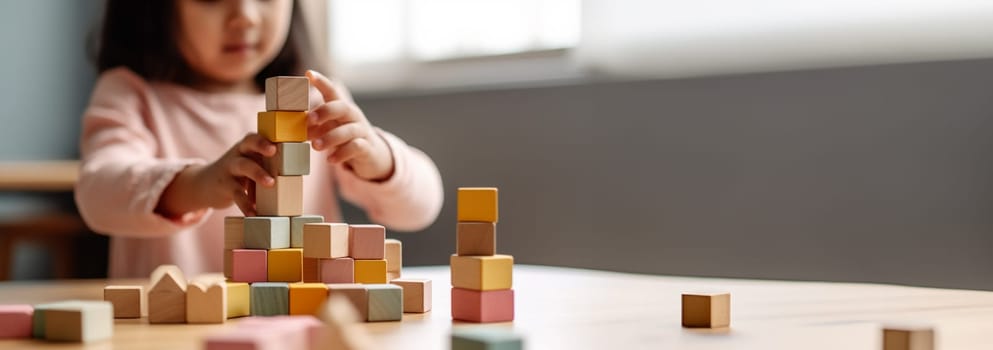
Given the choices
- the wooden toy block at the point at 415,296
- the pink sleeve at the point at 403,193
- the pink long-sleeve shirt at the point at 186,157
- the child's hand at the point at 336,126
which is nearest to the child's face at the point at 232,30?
the pink long-sleeve shirt at the point at 186,157

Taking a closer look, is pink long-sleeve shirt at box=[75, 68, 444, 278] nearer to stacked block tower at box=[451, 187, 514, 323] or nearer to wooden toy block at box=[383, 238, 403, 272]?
wooden toy block at box=[383, 238, 403, 272]

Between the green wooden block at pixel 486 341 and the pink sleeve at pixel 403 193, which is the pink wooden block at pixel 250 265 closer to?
the green wooden block at pixel 486 341

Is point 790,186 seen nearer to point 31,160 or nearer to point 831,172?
point 831,172

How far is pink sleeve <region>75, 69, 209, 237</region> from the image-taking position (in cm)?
123

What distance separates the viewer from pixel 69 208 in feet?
10.1

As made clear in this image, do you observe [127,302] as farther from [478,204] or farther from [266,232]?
[478,204]

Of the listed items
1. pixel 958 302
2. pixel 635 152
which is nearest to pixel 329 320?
pixel 958 302

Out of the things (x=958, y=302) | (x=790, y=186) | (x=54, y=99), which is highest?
(x=54, y=99)

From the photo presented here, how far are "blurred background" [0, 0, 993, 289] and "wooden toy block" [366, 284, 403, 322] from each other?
1061mm

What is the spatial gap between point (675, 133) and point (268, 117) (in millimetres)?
1173

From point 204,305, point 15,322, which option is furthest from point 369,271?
point 15,322

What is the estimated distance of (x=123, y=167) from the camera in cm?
136

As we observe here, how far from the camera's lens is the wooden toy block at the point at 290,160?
786 mm

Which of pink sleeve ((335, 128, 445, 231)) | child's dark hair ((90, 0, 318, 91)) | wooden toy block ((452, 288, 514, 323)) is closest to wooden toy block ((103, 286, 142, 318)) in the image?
wooden toy block ((452, 288, 514, 323))
